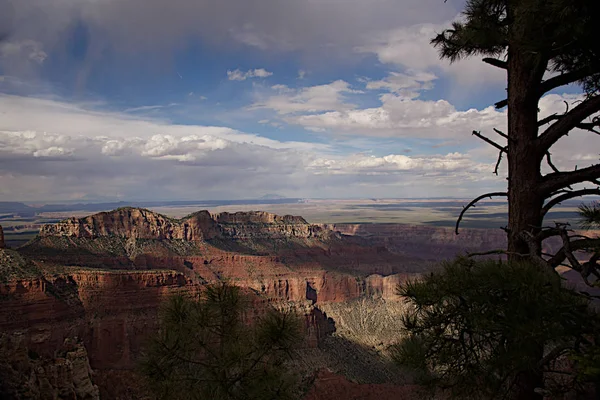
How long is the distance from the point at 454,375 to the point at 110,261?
52.7 m

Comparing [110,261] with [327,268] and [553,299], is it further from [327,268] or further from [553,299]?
[553,299]

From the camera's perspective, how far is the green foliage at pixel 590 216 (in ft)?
14.7

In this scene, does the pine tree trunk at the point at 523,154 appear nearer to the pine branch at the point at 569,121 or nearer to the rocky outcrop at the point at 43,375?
the pine branch at the point at 569,121

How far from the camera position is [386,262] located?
80.4 meters

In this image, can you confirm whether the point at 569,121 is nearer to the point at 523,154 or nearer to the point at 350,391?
the point at 523,154

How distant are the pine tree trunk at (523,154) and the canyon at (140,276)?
98 centimetres

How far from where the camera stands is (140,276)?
41.4 metres

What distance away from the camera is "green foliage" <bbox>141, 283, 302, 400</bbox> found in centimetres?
588

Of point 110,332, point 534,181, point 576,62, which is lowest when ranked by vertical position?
point 110,332

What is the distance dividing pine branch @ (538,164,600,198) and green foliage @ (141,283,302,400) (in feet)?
11.6

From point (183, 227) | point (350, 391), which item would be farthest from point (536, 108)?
point (183, 227)

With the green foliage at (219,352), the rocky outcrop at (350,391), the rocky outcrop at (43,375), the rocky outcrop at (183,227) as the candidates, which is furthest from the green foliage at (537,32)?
the rocky outcrop at (183,227)

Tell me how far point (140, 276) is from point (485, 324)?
137 ft

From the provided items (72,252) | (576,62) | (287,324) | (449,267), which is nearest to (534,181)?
(449,267)
